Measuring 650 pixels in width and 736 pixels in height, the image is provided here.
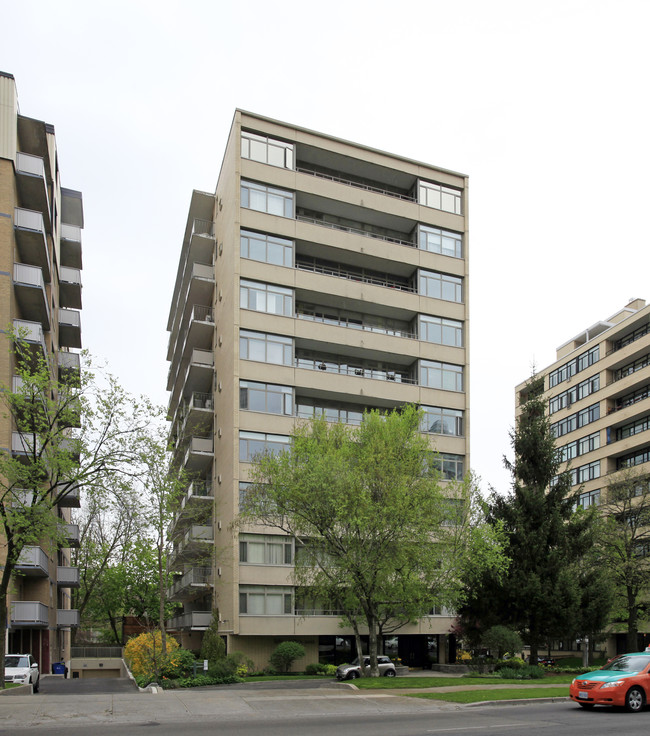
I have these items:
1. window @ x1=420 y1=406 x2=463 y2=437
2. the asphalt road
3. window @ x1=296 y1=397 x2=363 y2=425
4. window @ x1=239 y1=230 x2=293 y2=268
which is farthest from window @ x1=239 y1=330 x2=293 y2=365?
the asphalt road

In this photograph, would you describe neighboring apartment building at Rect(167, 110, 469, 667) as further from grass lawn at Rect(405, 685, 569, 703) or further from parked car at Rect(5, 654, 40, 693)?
grass lawn at Rect(405, 685, 569, 703)

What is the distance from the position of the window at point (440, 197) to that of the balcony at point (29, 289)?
2559 centimetres

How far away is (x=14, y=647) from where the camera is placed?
4259cm

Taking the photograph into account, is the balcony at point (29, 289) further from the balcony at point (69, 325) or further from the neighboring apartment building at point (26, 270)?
the balcony at point (69, 325)

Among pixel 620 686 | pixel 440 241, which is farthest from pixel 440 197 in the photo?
pixel 620 686

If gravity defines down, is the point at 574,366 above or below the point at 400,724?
above

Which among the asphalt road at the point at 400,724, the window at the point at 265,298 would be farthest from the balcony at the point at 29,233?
the asphalt road at the point at 400,724

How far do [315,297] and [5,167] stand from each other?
765 inches

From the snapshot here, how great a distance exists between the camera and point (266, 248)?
157ft

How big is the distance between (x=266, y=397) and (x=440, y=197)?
1954 centimetres

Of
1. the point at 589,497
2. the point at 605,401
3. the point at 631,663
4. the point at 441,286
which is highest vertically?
the point at 441,286

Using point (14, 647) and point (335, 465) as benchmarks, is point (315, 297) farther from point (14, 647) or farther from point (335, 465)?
point (14, 647)

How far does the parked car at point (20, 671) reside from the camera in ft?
98.2

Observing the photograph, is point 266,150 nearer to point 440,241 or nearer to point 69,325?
point 440,241
